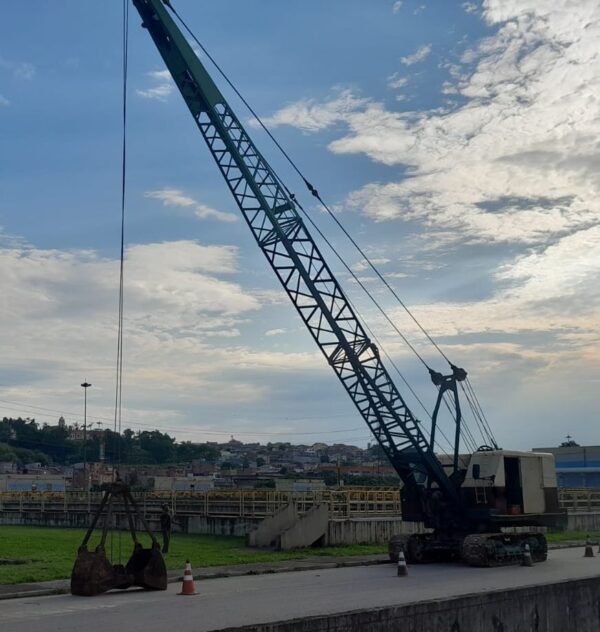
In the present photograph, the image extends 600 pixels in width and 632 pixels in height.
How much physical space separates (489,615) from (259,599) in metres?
4.92

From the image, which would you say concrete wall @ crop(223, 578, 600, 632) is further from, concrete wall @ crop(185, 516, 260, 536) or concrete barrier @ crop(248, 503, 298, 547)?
concrete wall @ crop(185, 516, 260, 536)

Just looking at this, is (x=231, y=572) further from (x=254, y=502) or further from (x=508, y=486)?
(x=254, y=502)

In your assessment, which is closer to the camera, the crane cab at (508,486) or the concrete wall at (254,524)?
the crane cab at (508,486)

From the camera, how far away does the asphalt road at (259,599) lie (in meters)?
14.8

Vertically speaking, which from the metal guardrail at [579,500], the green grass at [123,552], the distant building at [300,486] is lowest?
the green grass at [123,552]

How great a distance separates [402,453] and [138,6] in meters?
18.1

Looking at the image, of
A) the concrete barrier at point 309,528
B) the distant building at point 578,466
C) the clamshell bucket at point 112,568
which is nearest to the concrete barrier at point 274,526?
the concrete barrier at point 309,528

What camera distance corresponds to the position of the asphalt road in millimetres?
14766

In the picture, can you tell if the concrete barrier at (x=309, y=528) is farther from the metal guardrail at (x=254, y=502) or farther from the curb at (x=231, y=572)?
the curb at (x=231, y=572)

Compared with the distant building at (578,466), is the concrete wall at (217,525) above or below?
below

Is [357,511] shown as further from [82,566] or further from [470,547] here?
[82,566]

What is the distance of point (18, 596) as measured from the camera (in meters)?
19.0

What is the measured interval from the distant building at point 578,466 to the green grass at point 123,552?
52496 millimetres

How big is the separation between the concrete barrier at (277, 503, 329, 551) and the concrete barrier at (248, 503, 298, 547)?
0.38 meters
